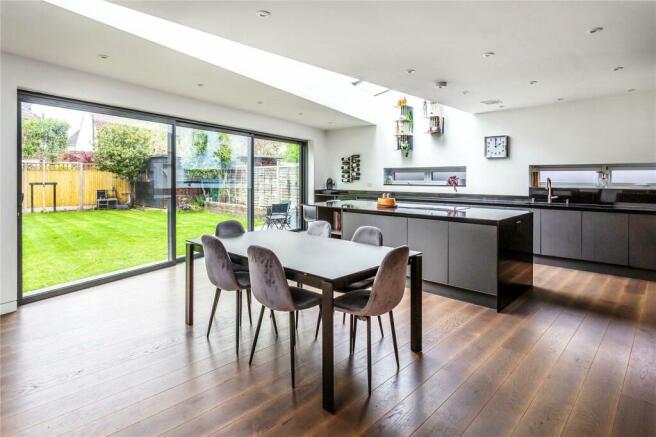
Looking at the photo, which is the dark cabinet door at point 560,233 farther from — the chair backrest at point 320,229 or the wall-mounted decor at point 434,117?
the chair backrest at point 320,229

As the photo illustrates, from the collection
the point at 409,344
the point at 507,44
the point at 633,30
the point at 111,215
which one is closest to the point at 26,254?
the point at 111,215

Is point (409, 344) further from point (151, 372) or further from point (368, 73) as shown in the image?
point (368, 73)

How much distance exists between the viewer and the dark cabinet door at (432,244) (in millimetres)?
4020

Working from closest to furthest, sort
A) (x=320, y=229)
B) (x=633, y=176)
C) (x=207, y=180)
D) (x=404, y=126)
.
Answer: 1. (x=320, y=229)
2. (x=633, y=176)
3. (x=207, y=180)
4. (x=404, y=126)

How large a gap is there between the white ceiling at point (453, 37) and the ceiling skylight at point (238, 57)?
20.3 inches

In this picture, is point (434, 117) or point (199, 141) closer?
point (199, 141)

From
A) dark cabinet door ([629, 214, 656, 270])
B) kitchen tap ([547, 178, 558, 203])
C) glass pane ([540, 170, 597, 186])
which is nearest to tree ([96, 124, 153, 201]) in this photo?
kitchen tap ([547, 178, 558, 203])

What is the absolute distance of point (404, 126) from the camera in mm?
7289

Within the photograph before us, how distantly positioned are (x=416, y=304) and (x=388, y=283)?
A: 65 centimetres

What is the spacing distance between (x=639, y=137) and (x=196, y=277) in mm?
6285

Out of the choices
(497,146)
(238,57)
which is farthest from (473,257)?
(238,57)

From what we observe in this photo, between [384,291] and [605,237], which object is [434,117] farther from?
[384,291]

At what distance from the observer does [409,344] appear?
2.90 meters

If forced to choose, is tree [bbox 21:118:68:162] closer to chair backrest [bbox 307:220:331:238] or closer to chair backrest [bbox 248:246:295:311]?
chair backrest [bbox 307:220:331:238]
